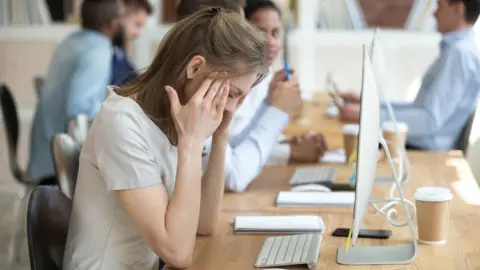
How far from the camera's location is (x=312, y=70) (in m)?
5.14

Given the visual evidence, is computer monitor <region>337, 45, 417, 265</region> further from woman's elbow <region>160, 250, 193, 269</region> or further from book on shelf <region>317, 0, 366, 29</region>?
book on shelf <region>317, 0, 366, 29</region>

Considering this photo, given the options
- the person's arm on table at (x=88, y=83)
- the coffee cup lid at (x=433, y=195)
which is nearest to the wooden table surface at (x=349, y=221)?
the coffee cup lid at (x=433, y=195)

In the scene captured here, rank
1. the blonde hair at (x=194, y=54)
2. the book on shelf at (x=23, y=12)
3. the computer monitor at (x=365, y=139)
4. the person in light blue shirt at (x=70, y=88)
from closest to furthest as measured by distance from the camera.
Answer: the computer monitor at (x=365, y=139) < the blonde hair at (x=194, y=54) < the person in light blue shirt at (x=70, y=88) < the book on shelf at (x=23, y=12)

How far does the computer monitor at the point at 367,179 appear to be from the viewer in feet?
4.65

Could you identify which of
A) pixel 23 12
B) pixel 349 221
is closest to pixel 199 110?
pixel 349 221

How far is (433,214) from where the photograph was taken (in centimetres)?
174

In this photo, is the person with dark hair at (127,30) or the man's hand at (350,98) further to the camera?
the person with dark hair at (127,30)

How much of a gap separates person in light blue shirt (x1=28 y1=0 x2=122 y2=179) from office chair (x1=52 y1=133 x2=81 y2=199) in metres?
1.39

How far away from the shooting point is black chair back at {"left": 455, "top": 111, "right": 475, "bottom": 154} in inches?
131

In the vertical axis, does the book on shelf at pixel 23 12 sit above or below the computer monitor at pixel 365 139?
below

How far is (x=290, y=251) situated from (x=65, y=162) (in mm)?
782

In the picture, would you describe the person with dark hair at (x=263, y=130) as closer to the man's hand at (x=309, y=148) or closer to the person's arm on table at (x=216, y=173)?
the man's hand at (x=309, y=148)

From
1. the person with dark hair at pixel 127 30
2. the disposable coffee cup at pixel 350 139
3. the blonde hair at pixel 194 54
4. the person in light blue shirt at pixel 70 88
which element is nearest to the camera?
the blonde hair at pixel 194 54

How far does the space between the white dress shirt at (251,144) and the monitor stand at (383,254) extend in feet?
1.63
